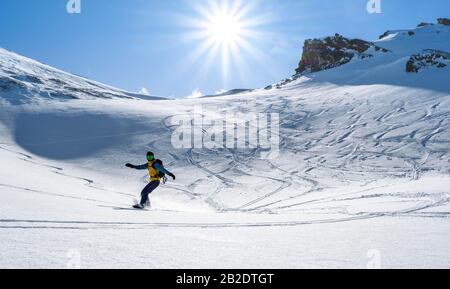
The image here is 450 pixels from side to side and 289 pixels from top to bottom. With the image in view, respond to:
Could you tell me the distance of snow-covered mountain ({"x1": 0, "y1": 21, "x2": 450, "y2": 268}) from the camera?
450 cm

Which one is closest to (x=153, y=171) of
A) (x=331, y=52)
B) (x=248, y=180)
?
(x=248, y=180)

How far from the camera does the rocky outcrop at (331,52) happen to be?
5722 cm

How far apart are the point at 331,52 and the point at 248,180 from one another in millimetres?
50503

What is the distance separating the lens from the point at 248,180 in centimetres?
1716

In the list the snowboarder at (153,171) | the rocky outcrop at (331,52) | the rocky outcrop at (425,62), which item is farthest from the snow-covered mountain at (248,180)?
the rocky outcrop at (331,52)

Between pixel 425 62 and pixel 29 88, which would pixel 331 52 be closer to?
pixel 425 62

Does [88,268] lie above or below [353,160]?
below

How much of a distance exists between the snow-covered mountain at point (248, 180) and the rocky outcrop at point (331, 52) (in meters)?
6.19

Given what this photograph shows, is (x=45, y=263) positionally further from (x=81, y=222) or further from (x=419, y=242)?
(x=419, y=242)

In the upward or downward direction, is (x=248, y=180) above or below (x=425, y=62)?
below

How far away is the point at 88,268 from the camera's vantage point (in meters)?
3.56

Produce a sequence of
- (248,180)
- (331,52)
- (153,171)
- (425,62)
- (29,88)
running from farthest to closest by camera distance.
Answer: (331,52) < (425,62) < (29,88) < (248,180) < (153,171)

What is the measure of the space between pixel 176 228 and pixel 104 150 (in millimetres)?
16054

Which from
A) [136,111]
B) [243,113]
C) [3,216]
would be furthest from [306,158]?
[3,216]
